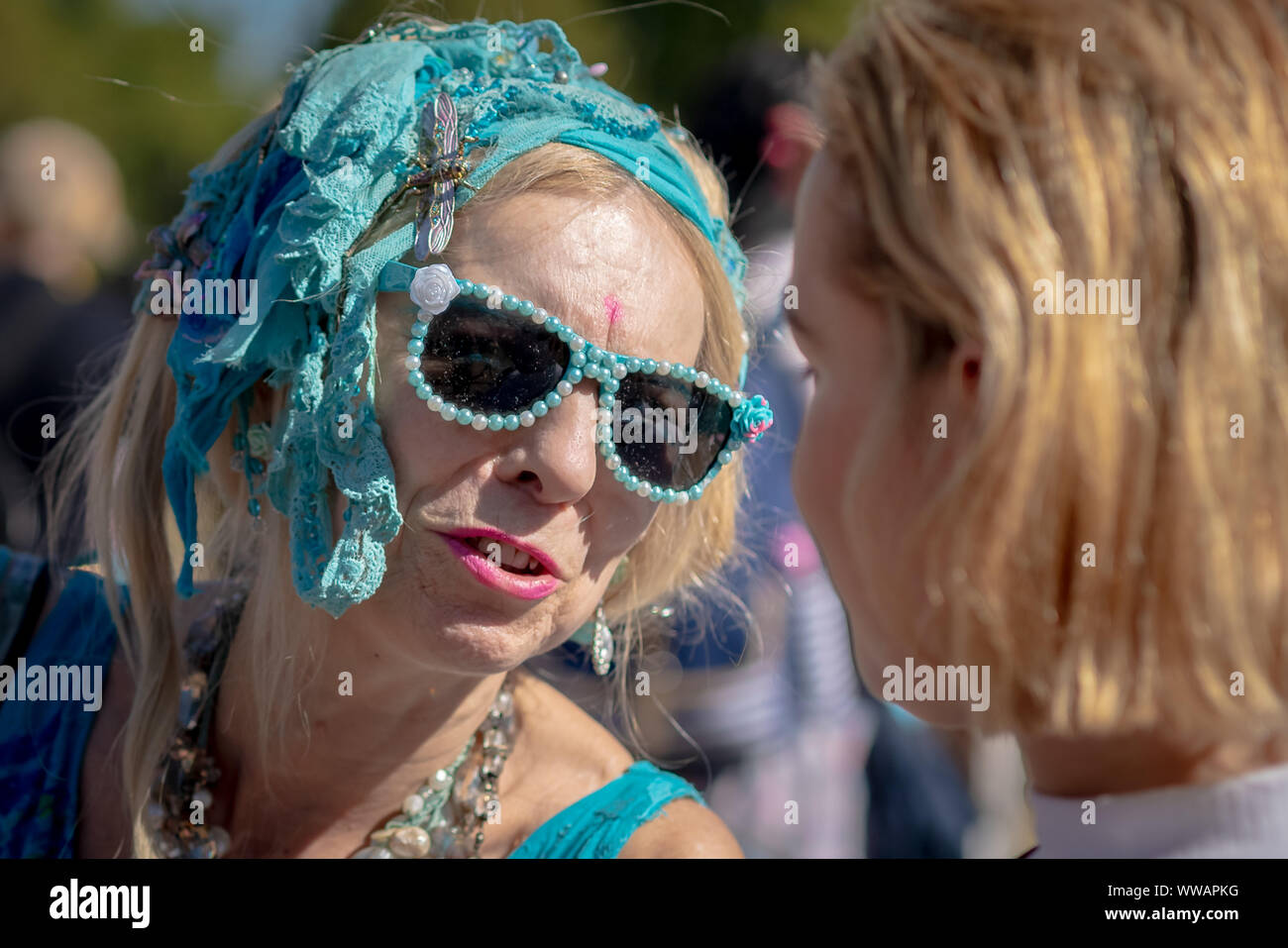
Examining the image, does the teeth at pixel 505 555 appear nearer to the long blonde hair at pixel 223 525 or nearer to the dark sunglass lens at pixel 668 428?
the dark sunglass lens at pixel 668 428

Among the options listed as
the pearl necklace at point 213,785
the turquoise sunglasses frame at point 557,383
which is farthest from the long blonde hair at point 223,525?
the turquoise sunglasses frame at point 557,383

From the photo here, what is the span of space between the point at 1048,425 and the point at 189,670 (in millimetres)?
1785

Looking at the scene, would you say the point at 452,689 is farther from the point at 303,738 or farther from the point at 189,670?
the point at 189,670

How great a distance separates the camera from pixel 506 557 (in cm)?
187

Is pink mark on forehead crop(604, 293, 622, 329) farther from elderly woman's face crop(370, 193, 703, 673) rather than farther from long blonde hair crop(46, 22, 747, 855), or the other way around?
long blonde hair crop(46, 22, 747, 855)

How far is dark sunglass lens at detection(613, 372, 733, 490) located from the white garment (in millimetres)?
910

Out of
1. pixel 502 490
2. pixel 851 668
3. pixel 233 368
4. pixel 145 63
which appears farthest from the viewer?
pixel 145 63

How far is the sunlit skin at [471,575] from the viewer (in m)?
1.84

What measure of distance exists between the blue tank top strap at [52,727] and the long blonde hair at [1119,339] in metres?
1.79

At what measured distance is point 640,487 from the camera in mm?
1936

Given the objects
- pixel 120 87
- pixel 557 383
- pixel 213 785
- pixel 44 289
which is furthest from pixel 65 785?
pixel 120 87

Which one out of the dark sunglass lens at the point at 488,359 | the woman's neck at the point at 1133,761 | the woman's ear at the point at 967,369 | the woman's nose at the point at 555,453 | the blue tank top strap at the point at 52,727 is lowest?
the blue tank top strap at the point at 52,727

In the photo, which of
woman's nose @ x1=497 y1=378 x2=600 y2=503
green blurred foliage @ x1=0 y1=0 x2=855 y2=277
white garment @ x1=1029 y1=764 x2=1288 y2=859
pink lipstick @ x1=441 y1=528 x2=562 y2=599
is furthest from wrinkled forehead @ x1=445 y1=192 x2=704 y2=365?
green blurred foliage @ x1=0 y1=0 x2=855 y2=277

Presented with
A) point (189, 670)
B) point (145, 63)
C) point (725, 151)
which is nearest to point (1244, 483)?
point (189, 670)
